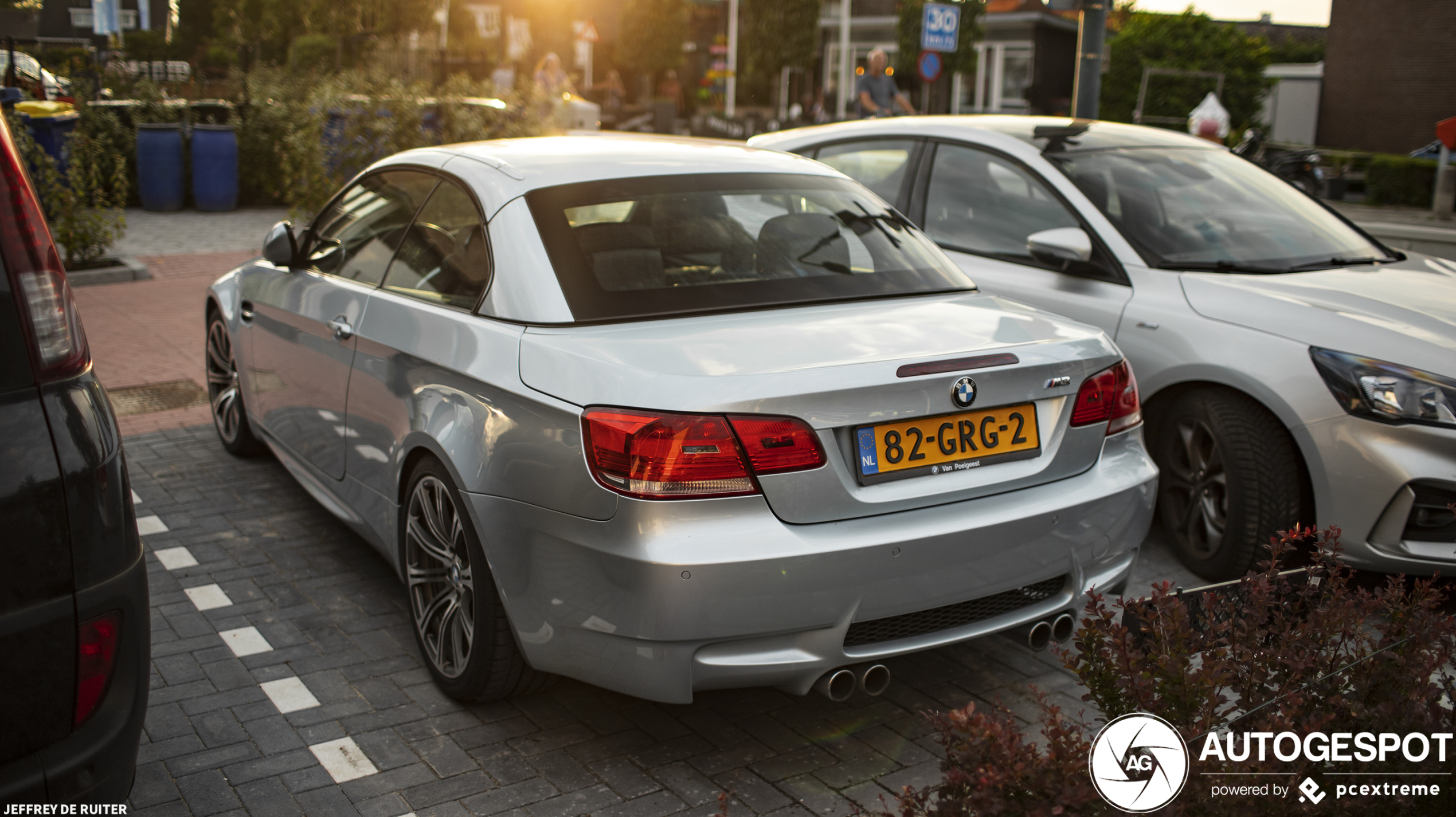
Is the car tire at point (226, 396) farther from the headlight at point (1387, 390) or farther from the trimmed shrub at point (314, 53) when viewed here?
the trimmed shrub at point (314, 53)

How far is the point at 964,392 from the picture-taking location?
3.05m

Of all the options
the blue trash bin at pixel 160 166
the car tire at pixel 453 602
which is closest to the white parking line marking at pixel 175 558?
the car tire at pixel 453 602

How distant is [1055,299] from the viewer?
5.21 metres

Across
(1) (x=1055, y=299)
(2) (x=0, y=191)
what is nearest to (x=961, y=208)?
(1) (x=1055, y=299)

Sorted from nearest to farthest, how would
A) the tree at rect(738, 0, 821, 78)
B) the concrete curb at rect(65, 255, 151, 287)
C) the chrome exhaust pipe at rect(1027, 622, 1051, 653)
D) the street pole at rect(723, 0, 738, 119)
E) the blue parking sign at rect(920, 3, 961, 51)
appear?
the chrome exhaust pipe at rect(1027, 622, 1051, 653) < the concrete curb at rect(65, 255, 151, 287) < the blue parking sign at rect(920, 3, 961, 51) < the street pole at rect(723, 0, 738, 119) < the tree at rect(738, 0, 821, 78)

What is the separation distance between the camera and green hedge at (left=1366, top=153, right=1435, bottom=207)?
22016mm

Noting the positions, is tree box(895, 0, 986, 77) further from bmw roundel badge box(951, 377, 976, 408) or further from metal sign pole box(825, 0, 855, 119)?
bmw roundel badge box(951, 377, 976, 408)

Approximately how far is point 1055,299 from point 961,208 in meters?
0.82

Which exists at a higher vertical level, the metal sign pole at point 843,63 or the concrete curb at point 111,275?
the metal sign pole at point 843,63

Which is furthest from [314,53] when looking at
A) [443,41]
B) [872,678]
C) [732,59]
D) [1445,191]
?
[872,678]

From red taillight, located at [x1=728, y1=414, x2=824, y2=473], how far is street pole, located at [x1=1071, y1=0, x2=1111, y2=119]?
5931mm

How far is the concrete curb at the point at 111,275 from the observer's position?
10977mm

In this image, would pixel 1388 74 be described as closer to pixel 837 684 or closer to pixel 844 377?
pixel 844 377

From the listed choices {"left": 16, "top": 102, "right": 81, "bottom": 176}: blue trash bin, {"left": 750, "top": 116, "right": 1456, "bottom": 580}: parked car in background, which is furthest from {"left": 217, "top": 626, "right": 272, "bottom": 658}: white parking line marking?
{"left": 16, "top": 102, "right": 81, "bottom": 176}: blue trash bin
